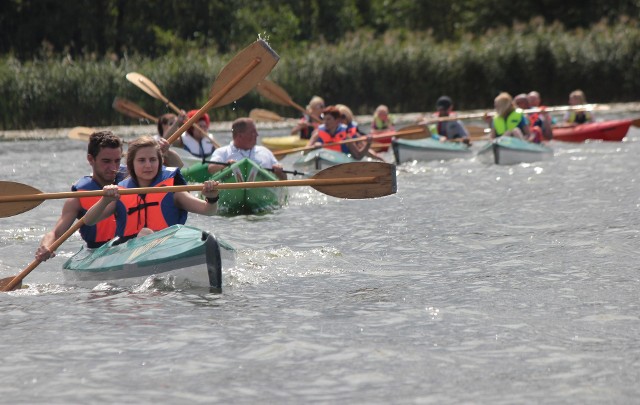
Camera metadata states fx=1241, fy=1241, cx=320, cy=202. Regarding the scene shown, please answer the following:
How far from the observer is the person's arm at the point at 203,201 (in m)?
7.07

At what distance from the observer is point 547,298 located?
6.87 metres

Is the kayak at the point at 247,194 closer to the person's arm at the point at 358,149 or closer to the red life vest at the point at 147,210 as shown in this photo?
the person's arm at the point at 358,149

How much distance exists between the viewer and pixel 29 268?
24.2 ft

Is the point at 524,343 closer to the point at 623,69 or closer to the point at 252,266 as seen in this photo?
the point at 252,266

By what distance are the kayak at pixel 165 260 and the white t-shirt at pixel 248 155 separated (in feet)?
15.1

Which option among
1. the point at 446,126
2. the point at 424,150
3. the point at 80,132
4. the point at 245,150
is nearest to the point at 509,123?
the point at 424,150

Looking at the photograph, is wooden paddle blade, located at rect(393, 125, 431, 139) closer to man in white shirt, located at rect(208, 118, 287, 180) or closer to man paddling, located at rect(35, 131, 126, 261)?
man in white shirt, located at rect(208, 118, 287, 180)

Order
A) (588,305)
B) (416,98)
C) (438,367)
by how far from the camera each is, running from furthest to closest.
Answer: (416,98) → (588,305) → (438,367)

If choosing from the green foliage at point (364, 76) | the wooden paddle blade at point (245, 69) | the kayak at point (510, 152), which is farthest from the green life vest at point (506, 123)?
the wooden paddle blade at point (245, 69)

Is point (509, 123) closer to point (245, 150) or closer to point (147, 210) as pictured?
point (245, 150)

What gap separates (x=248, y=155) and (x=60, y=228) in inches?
182

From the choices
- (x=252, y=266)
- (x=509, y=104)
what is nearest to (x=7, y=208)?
(x=252, y=266)

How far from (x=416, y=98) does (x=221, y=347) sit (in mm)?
23173

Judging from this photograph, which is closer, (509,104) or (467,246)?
(467,246)
